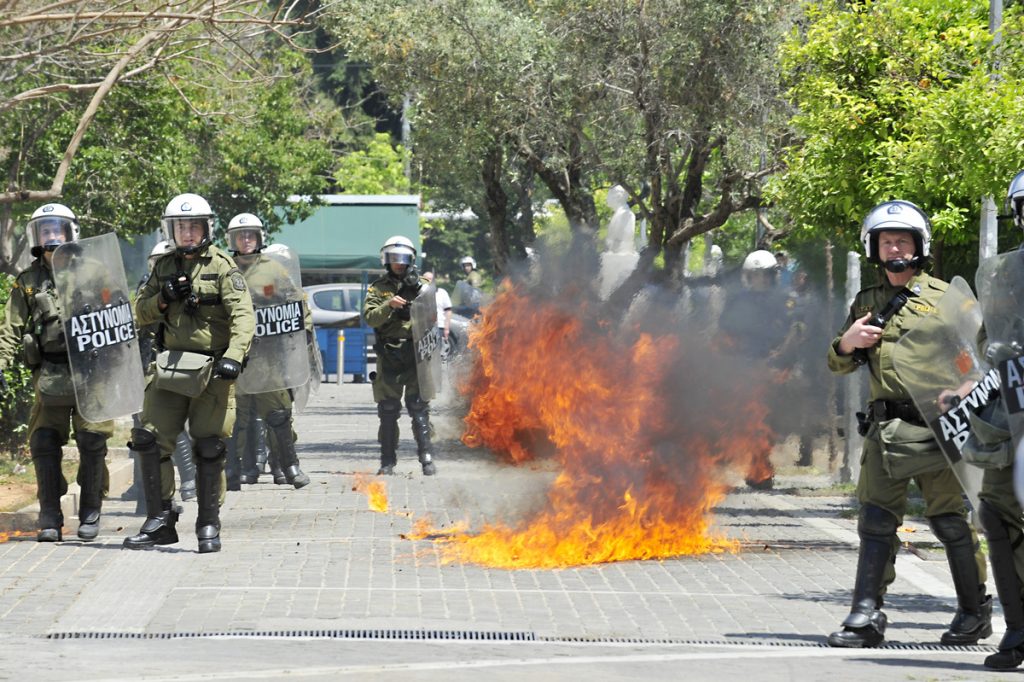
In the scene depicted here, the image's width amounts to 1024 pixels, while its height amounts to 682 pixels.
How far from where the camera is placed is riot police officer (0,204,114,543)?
9594 mm

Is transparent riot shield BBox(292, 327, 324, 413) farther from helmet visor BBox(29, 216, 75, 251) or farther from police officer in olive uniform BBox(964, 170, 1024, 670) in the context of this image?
police officer in olive uniform BBox(964, 170, 1024, 670)

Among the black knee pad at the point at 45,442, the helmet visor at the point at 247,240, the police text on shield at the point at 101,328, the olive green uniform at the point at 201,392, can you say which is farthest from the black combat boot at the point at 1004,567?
the helmet visor at the point at 247,240

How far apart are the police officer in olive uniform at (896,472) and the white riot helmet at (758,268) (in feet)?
17.3

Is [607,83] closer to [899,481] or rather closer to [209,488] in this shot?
[209,488]

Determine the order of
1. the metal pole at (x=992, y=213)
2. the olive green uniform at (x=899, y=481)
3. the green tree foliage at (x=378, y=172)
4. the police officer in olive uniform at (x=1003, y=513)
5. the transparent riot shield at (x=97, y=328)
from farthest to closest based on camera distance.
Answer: the green tree foliage at (x=378, y=172)
the metal pole at (x=992, y=213)
the transparent riot shield at (x=97, y=328)
the olive green uniform at (x=899, y=481)
the police officer in olive uniform at (x=1003, y=513)

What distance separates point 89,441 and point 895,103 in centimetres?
570

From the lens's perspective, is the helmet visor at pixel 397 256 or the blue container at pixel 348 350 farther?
the blue container at pixel 348 350

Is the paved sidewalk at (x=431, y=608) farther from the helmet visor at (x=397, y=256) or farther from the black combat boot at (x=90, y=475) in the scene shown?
the helmet visor at (x=397, y=256)

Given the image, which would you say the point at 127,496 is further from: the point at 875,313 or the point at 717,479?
the point at 875,313

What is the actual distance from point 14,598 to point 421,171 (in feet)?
47.1

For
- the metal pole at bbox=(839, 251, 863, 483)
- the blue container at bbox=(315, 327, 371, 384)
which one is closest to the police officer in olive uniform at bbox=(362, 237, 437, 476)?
the metal pole at bbox=(839, 251, 863, 483)

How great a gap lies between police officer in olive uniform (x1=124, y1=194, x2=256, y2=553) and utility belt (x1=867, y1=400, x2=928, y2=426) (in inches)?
151

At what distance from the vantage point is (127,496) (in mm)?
12328

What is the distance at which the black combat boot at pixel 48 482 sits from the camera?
9.58m
